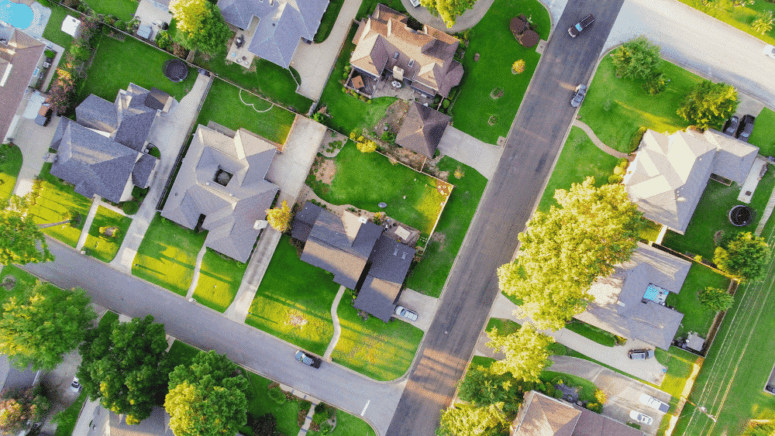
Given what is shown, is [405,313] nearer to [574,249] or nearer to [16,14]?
[574,249]

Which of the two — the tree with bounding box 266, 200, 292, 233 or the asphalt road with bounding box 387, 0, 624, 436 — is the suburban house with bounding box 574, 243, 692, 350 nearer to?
the asphalt road with bounding box 387, 0, 624, 436

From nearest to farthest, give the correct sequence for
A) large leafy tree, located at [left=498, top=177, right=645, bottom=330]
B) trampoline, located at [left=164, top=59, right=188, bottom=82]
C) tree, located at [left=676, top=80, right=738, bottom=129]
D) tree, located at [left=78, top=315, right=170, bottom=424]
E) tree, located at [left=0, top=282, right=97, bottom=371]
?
1. large leafy tree, located at [left=498, top=177, right=645, bottom=330]
2. tree, located at [left=0, top=282, right=97, bottom=371]
3. tree, located at [left=78, top=315, right=170, bottom=424]
4. tree, located at [left=676, top=80, right=738, bottom=129]
5. trampoline, located at [left=164, top=59, right=188, bottom=82]

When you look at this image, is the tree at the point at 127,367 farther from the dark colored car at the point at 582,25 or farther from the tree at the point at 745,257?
the tree at the point at 745,257

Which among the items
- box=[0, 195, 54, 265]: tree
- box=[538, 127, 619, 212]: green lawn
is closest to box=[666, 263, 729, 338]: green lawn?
box=[538, 127, 619, 212]: green lawn

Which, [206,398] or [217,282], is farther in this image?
[217,282]

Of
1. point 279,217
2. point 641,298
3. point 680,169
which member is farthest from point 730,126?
point 279,217

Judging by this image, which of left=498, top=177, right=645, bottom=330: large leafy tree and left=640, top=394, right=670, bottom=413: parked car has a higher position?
left=498, top=177, right=645, bottom=330: large leafy tree

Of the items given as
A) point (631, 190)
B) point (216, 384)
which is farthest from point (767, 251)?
point (216, 384)

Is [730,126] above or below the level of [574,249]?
above
